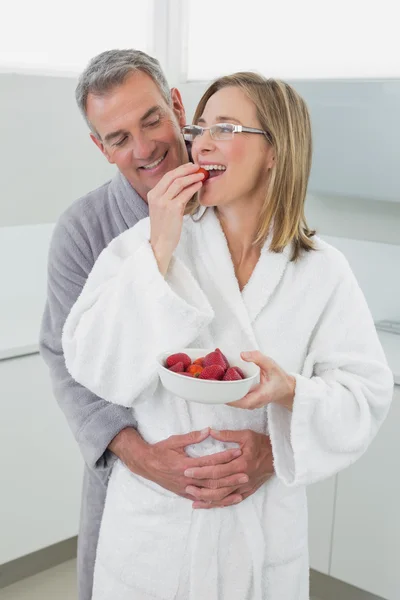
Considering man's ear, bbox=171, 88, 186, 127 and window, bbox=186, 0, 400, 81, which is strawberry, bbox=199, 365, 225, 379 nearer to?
man's ear, bbox=171, 88, 186, 127

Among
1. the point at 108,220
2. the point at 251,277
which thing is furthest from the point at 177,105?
the point at 251,277

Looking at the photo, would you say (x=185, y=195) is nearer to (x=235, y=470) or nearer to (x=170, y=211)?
(x=170, y=211)

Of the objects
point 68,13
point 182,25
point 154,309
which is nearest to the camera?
point 154,309

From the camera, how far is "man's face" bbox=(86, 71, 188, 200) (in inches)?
72.6

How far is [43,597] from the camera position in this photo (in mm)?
2971

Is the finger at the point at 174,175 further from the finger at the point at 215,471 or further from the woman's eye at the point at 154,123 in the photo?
the finger at the point at 215,471

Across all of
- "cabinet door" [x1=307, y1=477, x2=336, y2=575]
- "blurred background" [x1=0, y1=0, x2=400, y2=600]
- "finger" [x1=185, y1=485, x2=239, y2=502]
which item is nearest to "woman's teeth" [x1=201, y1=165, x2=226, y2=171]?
"finger" [x1=185, y1=485, x2=239, y2=502]

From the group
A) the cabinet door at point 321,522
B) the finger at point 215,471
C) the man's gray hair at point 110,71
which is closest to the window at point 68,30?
the man's gray hair at point 110,71

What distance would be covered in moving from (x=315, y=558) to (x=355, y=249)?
112cm

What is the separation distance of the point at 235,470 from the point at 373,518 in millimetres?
1320

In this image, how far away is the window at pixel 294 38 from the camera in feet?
9.73

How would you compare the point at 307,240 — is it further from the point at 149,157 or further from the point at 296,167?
the point at 149,157

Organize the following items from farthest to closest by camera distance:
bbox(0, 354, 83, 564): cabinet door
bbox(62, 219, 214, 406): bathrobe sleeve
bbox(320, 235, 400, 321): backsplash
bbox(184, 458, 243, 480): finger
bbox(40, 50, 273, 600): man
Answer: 1. bbox(320, 235, 400, 321): backsplash
2. bbox(0, 354, 83, 564): cabinet door
3. bbox(40, 50, 273, 600): man
4. bbox(184, 458, 243, 480): finger
5. bbox(62, 219, 214, 406): bathrobe sleeve

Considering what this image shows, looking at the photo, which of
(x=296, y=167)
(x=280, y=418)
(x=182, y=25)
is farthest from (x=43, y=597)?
(x=182, y=25)
